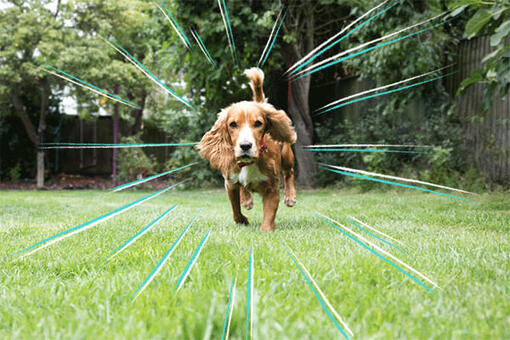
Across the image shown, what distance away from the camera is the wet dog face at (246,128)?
2.99 metres

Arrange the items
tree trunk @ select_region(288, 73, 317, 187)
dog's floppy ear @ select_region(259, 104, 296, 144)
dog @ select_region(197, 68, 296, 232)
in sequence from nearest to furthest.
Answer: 1. dog @ select_region(197, 68, 296, 232)
2. dog's floppy ear @ select_region(259, 104, 296, 144)
3. tree trunk @ select_region(288, 73, 317, 187)

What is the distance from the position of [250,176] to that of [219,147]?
35 centimetres

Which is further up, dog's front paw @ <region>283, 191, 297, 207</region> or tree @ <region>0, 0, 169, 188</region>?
tree @ <region>0, 0, 169, 188</region>

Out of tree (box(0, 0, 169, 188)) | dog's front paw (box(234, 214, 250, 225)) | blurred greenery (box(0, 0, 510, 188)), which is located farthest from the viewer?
tree (box(0, 0, 169, 188))

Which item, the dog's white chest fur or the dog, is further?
the dog's white chest fur

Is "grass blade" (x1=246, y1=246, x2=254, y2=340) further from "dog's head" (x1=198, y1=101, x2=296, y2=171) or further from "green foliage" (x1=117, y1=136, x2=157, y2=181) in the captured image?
→ "green foliage" (x1=117, y1=136, x2=157, y2=181)

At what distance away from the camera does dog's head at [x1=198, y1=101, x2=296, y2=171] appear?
3031 mm

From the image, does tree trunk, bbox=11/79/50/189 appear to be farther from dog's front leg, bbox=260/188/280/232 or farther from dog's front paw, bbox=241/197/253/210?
dog's front leg, bbox=260/188/280/232

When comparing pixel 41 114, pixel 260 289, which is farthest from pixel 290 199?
pixel 41 114

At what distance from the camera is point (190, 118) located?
12.0m

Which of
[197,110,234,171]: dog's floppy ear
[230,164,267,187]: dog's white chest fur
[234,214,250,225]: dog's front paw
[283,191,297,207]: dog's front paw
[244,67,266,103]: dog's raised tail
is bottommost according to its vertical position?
[234,214,250,225]: dog's front paw

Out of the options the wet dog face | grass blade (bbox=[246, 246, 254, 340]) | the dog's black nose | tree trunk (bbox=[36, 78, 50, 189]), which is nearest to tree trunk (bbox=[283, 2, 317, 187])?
the wet dog face

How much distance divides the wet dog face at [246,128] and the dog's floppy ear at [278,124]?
9cm

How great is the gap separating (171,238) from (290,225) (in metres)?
1.25
